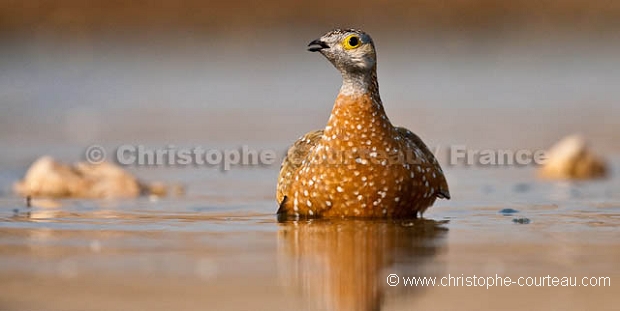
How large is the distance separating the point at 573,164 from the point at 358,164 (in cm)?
393

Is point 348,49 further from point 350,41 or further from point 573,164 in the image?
point 573,164

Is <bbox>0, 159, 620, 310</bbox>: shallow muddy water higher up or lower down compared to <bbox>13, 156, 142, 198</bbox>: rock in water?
lower down

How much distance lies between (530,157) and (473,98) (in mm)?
6383

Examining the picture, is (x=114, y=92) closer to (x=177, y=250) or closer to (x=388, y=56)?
(x=388, y=56)

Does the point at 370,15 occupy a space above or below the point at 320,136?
above

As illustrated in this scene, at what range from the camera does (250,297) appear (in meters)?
5.91

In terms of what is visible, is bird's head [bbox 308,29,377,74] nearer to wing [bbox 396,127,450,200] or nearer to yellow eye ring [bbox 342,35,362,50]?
yellow eye ring [bbox 342,35,362,50]

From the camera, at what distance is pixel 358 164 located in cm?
838

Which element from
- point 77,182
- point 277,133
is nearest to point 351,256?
point 77,182

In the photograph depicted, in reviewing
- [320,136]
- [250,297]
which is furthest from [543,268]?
[320,136]

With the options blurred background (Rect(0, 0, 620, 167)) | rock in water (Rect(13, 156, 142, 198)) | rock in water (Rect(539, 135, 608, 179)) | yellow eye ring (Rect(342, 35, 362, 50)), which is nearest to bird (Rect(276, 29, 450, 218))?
yellow eye ring (Rect(342, 35, 362, 50))

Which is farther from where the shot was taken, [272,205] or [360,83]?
[272,205]

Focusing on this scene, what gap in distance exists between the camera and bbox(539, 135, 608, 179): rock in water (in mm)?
11633

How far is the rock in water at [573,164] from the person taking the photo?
11.6 m
